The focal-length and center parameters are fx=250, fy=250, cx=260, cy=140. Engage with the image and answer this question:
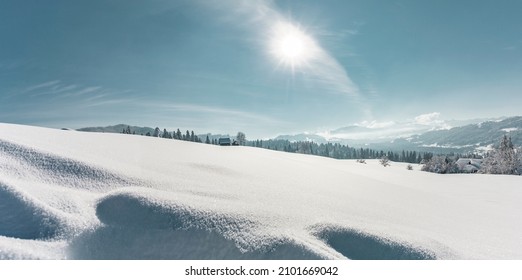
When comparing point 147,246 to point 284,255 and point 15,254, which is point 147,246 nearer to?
point 15,254

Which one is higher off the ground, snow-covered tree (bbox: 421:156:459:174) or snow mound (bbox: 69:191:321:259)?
snow mound (bbox: 69:191:321:259)

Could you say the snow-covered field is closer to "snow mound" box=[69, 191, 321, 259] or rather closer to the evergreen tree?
"snow mound" box=[69, 191, 321, 259]

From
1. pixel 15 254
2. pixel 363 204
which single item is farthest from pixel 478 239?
pixel 15 254

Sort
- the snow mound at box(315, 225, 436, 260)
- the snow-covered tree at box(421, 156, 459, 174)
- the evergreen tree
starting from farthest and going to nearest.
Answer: the snow-covered tree at box(421, 156, 459, 174)
the evergreen tree
the snow mound at box(315, 225, 436, 260)

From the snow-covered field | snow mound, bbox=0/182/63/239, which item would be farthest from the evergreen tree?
snow mound, bbox=0/182/63/239

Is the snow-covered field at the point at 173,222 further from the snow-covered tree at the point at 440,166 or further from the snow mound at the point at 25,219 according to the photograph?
the snow-covered tree at the point at 440,166

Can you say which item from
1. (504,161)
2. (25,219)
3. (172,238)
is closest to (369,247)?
(172,238)

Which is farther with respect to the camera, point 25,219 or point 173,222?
point 173,222

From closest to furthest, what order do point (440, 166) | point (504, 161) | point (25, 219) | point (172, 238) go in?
1. point (25, 219)
2. point (172, 238)
3. point (504, 161)
4. point (440, 166)

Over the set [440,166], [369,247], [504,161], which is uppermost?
[504,161]

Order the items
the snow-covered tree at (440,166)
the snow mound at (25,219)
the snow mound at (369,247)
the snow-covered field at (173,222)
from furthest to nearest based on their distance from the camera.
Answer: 1. the snow-covered tree at (440,166)
2. the snow mound at (369,247)
3. the snow-covered field at (173,222)
4. the snow mound at (25,219)

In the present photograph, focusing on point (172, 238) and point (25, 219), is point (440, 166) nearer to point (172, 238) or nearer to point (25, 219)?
point (172, 238)

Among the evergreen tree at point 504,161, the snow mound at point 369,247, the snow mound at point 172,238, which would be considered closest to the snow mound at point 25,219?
the snow mound at point 172,238

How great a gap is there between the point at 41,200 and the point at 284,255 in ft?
10.4
